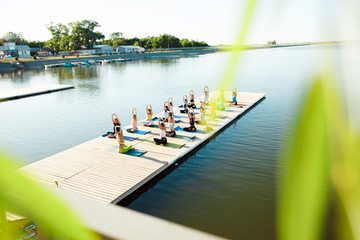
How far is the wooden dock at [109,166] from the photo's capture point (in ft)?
35.6

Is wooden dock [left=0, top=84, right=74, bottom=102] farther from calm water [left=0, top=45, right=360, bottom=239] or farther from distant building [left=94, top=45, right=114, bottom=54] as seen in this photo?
distant building [left=94, top=45, right=114, bottom=54]

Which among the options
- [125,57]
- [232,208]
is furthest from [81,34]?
[232,208]

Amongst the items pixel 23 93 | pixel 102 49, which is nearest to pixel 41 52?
pixel 102 49

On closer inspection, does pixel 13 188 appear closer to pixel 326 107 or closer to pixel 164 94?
pixel 326 107

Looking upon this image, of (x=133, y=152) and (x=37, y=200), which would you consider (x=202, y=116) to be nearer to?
(x=133, y=152)

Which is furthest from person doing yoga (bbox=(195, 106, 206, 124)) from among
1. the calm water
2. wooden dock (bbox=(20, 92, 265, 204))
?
the calm water

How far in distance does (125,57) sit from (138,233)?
11574cm

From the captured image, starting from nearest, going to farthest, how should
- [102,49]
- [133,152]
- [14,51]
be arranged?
[133,152] < [14,51] < [102,49]

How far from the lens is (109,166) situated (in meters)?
12.7

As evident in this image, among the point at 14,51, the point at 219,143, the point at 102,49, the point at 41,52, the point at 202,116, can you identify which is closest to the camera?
the point at 219,143

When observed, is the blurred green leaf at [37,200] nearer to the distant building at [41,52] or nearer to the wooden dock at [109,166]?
the wooden dock at [109,166]

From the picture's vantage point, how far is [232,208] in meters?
10.6

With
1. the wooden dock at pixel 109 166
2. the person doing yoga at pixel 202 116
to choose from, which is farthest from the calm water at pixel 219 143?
the person doing yoga at pixel 202 116

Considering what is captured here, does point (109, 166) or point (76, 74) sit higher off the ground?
point (76, 74)
